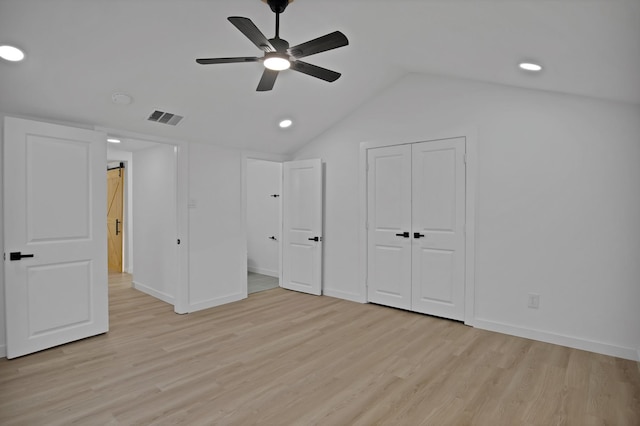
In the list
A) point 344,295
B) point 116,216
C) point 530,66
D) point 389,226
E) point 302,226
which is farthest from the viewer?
point 116,216

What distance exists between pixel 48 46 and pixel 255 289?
164 inches

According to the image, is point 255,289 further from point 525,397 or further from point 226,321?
point 525,397

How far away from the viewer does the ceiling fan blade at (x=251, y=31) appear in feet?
6.63

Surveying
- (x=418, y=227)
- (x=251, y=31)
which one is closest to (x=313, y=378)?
(x=418, y=227)

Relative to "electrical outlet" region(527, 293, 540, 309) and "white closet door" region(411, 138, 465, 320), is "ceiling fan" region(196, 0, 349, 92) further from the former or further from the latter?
"electrical outlet" region(527, 293, 540, 309)

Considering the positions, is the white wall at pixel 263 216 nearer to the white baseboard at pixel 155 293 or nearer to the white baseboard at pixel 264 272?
the white baseboard at pixel 264 272

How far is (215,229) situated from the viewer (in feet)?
15.9

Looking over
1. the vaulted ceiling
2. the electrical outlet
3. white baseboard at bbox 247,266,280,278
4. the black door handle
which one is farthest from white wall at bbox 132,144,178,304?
the electrical outlet

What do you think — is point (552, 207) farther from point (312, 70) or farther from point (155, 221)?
point (155, 221)

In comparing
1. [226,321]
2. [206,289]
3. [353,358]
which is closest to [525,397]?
[353,358]

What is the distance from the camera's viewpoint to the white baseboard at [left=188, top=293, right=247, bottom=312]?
15.0 feet

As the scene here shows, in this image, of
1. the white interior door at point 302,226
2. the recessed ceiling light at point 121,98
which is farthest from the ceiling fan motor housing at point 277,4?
the white interior door at point 302,226

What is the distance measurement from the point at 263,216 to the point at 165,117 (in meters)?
3.57

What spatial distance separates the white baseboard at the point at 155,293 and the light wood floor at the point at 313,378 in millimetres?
864
